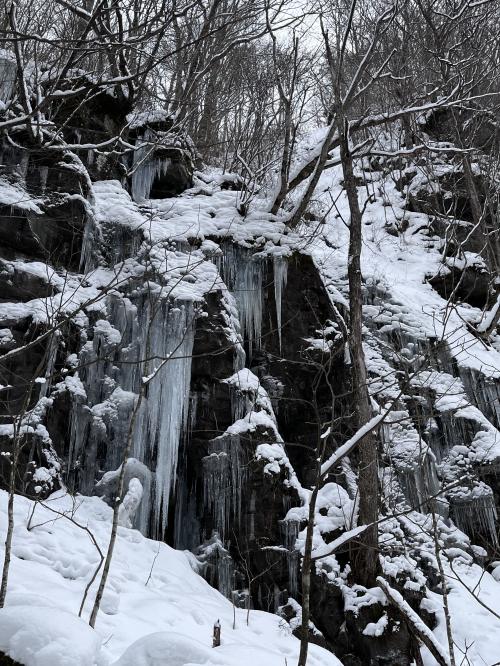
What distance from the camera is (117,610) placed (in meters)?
4.14

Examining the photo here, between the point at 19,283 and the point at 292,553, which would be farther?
the point at 19,283

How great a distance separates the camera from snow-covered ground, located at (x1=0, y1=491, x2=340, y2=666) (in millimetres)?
2195

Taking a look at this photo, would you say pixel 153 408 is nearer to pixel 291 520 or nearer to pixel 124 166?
pixel 291 520

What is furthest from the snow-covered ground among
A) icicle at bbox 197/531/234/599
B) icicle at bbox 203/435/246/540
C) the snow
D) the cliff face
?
icicle at bbox 203/435/246/540

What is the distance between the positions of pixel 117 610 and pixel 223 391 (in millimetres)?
3259

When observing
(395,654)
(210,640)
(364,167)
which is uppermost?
(364,167)

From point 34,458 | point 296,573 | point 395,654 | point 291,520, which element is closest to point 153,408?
point 34,458

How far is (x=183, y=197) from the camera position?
9.70 meters

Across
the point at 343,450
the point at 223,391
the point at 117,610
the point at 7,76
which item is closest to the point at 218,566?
the point at 223,391

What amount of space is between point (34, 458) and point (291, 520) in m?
2.80

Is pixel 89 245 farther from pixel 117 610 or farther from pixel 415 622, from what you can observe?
pixel 415 622

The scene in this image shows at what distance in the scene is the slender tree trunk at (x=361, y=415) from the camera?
6297mm

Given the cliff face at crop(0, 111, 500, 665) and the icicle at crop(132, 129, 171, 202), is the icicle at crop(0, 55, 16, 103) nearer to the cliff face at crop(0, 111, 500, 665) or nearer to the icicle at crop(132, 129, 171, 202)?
the cliff face at crop(0, 111, 500, 665)

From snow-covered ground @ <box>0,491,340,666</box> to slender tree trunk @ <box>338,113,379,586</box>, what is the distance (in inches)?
47.0
